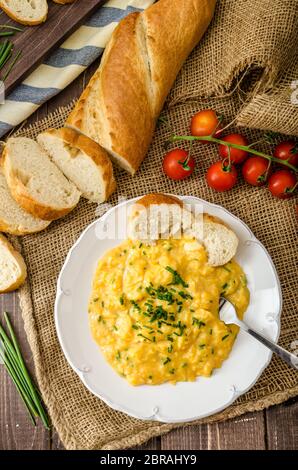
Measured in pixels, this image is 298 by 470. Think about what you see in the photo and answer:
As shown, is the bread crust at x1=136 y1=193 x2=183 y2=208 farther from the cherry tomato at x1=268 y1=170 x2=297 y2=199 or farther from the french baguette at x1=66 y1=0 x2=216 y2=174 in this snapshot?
the cherry tomato at x1=268 y1=170 x2=297 y2=199

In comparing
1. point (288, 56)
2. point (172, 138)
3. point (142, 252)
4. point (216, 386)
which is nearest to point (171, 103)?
point (172, 138)

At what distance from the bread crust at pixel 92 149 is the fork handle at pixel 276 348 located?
124cm

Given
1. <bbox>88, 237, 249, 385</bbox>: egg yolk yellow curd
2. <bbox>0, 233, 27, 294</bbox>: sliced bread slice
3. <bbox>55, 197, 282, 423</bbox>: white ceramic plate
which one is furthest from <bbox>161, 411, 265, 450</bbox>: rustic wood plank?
<bbox>0, 233, 27, 294</bbox>: sliced bread slice

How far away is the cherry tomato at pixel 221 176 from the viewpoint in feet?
12.6

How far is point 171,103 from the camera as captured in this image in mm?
4082

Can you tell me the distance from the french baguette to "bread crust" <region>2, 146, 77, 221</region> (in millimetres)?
488

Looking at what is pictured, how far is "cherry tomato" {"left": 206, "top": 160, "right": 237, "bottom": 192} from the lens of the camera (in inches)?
151

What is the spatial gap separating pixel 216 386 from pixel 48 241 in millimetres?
1440

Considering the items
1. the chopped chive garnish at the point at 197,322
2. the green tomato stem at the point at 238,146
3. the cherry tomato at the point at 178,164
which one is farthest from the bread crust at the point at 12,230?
the chopped chive garnish at the point at 197,322

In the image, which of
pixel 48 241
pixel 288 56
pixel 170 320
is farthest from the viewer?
pixel 48 241

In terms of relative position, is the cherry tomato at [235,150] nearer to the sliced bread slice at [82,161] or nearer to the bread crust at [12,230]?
the sliced bread slice at [82,161]

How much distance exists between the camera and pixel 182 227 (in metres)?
3.69

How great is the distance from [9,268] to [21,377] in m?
0.72
